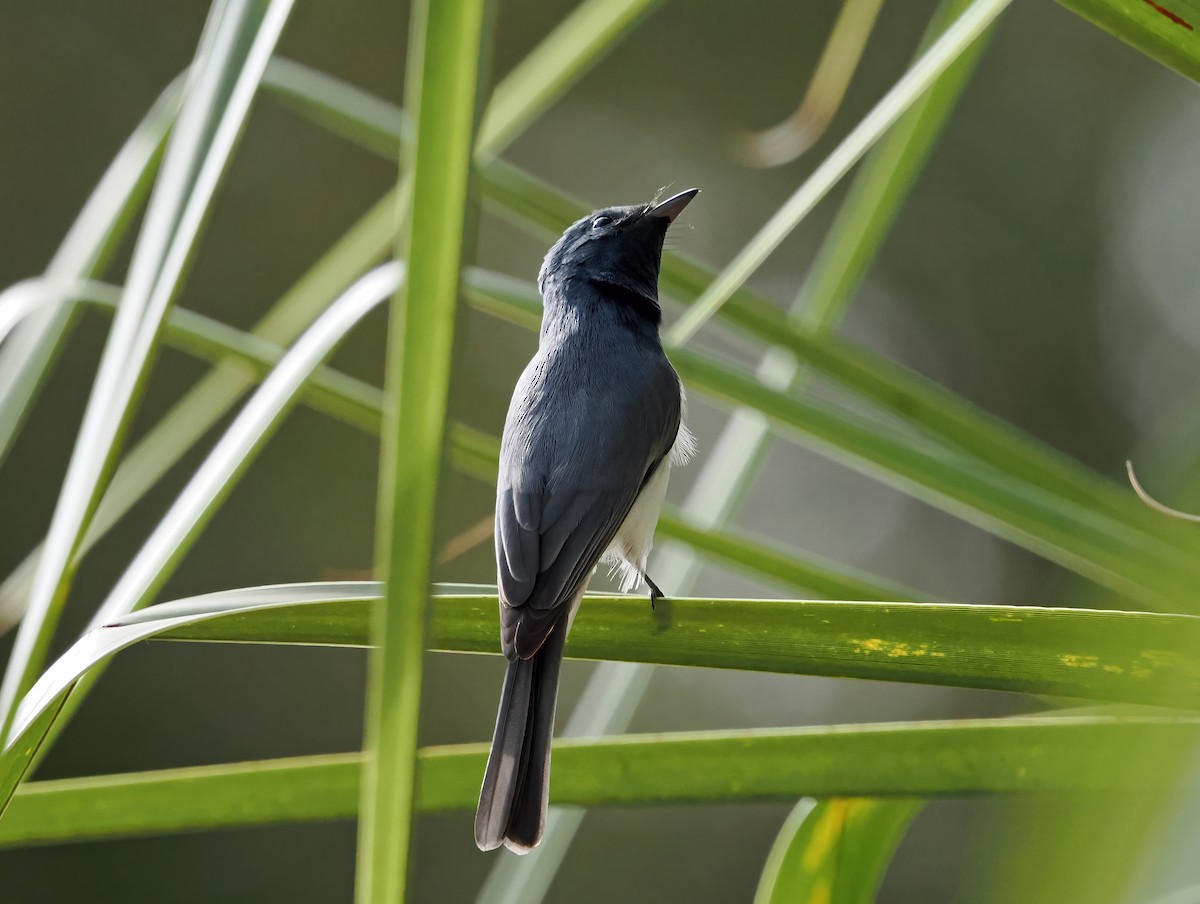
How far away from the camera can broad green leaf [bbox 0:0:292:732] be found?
80 centimetres

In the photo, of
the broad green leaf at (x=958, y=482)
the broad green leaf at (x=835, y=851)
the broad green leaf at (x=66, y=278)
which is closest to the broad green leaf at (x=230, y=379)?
the broad green leaf at (x=66, y=278)

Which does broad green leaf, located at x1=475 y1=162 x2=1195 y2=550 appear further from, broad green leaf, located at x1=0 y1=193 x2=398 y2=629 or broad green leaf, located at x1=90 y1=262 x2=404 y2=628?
broad green leaf, located at x1=90 y1=262 x2=404 y2=628

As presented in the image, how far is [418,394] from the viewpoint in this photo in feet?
2.42

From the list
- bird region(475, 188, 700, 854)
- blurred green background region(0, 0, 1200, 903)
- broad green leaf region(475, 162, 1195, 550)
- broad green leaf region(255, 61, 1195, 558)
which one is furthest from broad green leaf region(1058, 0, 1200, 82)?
blurred green background region(0, 0, 1200, 903)

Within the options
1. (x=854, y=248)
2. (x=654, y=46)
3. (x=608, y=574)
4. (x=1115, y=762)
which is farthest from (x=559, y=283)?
(x=654, y=46)

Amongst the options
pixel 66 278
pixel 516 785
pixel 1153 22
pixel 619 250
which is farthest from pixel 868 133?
pixel 619 250

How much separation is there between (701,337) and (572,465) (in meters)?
6.09

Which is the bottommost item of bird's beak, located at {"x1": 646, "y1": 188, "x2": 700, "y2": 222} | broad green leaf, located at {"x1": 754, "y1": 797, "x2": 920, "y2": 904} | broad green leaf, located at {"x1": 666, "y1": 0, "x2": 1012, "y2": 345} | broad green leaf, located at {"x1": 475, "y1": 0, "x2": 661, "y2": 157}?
broad green leaf, located at {"x1": 754, "y1": 797, "x2": 920, "y2": 904}

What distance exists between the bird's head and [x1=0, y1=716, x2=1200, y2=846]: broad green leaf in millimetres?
1290

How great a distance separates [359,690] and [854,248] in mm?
8204

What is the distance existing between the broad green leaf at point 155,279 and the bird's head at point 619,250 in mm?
1300

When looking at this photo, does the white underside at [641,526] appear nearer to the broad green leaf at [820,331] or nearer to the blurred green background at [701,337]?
the broad green leaf at [820,331]

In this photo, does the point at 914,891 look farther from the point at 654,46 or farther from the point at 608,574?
the point at 608,574

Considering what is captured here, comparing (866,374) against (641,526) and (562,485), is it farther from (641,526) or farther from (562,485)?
(641,526)
